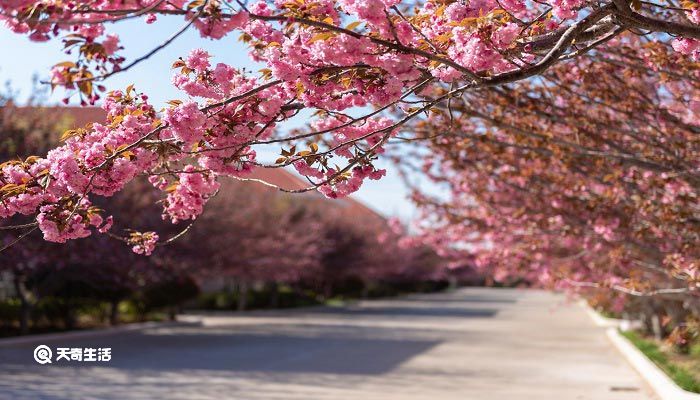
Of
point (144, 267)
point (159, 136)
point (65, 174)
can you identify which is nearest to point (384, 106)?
point (159, 136)

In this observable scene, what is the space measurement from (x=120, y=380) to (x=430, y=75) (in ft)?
31.8

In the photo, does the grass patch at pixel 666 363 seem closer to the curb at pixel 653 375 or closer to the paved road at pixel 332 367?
the curb at pixel 653 375

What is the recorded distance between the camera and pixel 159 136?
5746 millimetres

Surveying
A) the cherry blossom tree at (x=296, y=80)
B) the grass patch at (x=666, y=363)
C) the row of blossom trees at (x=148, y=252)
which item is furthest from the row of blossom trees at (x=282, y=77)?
the grass patch at (x=666, y=363)

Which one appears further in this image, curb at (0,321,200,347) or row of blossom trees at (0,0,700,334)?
curb at (0,321,200,347)


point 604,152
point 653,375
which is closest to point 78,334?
point 653,375

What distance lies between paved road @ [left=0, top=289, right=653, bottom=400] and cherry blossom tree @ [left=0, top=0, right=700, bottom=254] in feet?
22.0

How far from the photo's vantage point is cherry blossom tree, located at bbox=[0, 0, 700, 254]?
15.3 feet

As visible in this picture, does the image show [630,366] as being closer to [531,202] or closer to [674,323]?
[674,323]

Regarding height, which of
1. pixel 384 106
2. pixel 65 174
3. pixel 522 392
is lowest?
pixel 522 392

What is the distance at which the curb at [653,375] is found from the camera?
11.2 m

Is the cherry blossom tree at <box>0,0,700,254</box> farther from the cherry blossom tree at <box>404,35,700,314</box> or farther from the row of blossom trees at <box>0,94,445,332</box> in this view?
the cherry blossom tree at <box>404,35,700,314</box>

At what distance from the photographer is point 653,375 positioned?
44.9 feet

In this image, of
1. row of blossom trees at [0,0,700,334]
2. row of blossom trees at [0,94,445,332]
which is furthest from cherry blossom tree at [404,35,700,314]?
row of blossom trees at [0,94,445,332]
